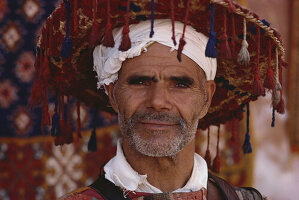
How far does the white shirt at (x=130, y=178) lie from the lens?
249 centimetres

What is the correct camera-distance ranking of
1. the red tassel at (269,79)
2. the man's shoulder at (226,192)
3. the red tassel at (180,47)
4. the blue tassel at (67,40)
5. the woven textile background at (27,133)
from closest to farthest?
1. the red tassel at (180,47)
2. the blue tassel at (67,40)
3. the red tassel at (269,79)
4. the man's shoulder at (226,192)
5. the woven textile background at (27,133)

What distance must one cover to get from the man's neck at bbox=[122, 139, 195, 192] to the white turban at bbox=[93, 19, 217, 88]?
0.39 meters

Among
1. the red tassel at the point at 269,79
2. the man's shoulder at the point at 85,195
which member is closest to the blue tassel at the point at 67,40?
the man's shoulder at the point at 85,195

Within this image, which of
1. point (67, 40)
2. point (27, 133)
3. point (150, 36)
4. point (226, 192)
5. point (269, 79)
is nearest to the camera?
point (150, 36)

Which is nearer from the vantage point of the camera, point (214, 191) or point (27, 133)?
point (214, 191)

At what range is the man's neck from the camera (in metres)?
2.56

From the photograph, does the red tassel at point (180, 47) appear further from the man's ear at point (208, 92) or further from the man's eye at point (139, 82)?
the man's ear at point (208, 92)

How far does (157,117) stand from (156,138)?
0.11 m

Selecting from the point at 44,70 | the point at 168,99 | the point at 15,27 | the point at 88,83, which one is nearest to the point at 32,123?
the point at 15,27

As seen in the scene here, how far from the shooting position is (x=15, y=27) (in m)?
3.82

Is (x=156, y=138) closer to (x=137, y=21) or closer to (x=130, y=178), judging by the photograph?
(x=130, y=178)

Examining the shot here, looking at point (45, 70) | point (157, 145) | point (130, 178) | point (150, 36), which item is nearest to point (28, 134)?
point (45, 70)

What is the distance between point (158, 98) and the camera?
7.91ft

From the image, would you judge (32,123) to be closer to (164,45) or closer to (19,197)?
(19,197)
